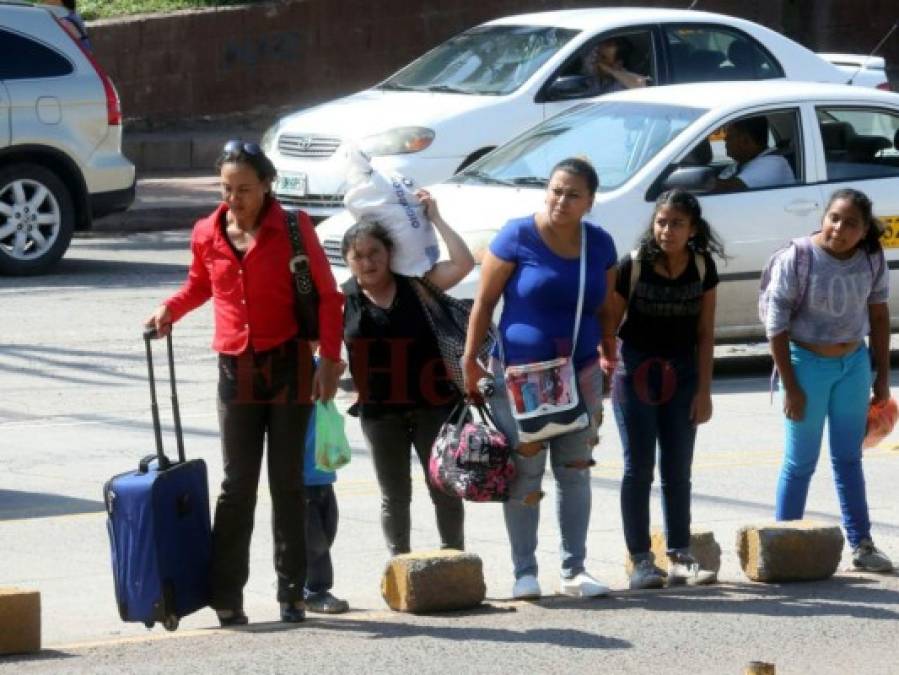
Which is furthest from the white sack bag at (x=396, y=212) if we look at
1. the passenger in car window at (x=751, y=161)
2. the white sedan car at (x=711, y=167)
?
the passenger in car window at (x=751, y=161)

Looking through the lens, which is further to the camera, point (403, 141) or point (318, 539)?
point (403, 141)

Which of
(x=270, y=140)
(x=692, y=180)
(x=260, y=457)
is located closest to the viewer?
(x=260, y=457)

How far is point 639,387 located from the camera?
297 inches

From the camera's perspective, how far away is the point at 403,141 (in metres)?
15.2

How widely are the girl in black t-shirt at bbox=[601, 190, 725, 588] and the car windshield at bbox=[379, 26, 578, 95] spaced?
8266mm

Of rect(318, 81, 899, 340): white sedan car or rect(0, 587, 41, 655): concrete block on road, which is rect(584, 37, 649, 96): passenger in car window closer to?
rect(318, 81, 899, 340): white sedan car

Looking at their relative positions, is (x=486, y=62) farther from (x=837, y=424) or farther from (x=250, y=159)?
(x=250, y=159)

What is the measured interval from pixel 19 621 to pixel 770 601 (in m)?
2.71

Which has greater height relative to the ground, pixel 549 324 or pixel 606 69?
pixel 606 69

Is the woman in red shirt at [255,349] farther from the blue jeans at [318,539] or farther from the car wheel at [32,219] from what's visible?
the car wheel at [32,219]

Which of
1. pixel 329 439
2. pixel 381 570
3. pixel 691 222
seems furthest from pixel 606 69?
pixel 329 439

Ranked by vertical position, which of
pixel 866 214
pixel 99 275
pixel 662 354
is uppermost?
pixel 866 214

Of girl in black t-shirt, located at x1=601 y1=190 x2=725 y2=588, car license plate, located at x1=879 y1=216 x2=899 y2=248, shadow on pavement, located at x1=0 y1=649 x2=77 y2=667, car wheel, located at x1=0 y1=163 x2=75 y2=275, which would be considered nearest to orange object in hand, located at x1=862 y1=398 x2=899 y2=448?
girl in black t-shirt, located at x1=601 y1=190 x2=725 y2=588

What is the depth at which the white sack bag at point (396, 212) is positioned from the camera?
7.37 meters
